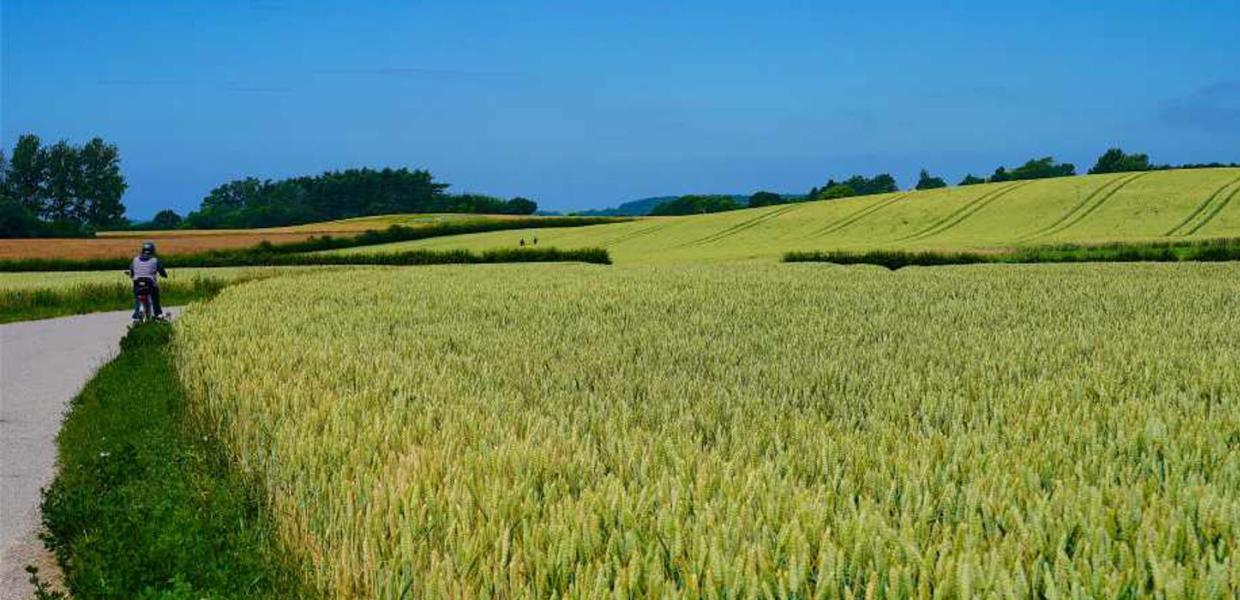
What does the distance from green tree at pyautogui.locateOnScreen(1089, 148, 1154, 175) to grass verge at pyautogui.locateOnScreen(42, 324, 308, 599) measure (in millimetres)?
136465

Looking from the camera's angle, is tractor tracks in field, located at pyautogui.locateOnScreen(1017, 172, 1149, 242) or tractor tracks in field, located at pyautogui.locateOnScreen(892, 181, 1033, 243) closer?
tractor tracks in field, located at pyautogui.locateOnScreen(1017, 172, 1149, 242)

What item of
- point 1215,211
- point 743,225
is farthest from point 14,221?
point 1215,211

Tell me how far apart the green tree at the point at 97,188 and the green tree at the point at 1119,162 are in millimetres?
127783

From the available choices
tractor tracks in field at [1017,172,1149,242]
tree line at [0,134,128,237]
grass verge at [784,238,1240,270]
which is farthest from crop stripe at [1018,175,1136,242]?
tree line at [0,134,128,237]

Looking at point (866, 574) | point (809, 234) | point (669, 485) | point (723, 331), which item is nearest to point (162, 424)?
point (723, 331)

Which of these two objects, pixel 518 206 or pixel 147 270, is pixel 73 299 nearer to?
pixel 147 270

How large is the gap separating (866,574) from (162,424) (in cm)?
841

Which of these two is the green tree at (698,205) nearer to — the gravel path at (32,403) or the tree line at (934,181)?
the tree line at (934,181)

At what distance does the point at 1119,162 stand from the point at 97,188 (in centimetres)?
13154

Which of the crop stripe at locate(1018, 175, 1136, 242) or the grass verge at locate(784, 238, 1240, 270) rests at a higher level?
the crop stripe at locate(1018, 175, 1136, 242)

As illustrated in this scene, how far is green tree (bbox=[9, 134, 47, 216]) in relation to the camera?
115 meters

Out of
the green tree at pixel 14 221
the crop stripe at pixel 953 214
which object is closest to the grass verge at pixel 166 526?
the crop stripe at pixel 953 214

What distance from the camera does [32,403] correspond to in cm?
1242

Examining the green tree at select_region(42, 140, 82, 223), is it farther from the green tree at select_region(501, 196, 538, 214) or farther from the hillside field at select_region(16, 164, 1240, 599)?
the hillside field at select_region(16, 164, 1240, 599)
